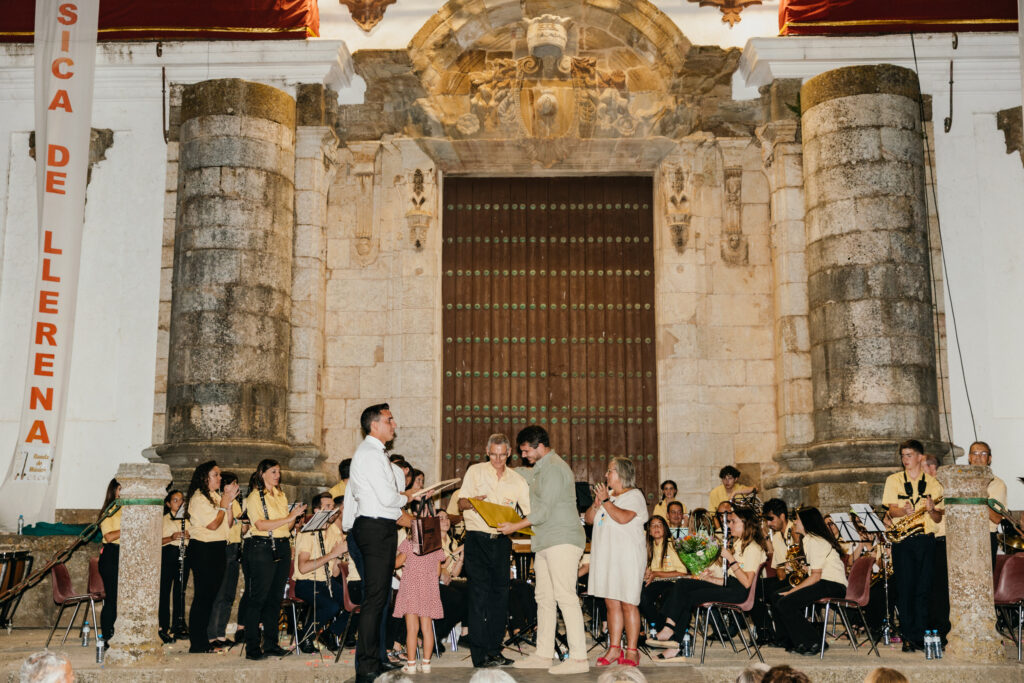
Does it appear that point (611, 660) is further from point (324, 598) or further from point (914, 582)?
point (914, 582)

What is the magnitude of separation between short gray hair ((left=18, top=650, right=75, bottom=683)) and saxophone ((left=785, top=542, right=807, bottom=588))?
668 centimetres

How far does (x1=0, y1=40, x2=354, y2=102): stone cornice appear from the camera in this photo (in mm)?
13859

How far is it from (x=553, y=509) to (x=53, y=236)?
7018mm

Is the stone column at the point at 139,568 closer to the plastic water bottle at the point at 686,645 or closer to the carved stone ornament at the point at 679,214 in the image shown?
the plastic water bottle at the point at 686,645

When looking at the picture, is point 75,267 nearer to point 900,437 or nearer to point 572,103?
point 572,103

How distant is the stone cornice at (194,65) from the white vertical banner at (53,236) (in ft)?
4.18

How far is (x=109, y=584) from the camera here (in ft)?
31.8

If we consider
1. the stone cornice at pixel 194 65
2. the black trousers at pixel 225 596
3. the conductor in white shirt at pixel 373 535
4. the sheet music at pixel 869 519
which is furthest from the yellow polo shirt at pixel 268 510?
the stone cornice at pixel 194 65

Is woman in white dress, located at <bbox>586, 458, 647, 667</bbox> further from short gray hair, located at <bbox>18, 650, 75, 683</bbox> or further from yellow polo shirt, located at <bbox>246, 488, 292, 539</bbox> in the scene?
short gray hair, located at <bbox>18, 650, 75, 683</bbox>

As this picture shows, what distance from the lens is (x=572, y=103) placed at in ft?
46.6

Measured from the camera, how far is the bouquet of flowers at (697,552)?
10.2m

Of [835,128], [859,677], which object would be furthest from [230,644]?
[835,128]

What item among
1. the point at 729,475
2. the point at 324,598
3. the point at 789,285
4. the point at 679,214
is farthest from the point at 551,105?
the point at 324,598

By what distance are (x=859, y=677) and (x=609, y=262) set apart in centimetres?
730
